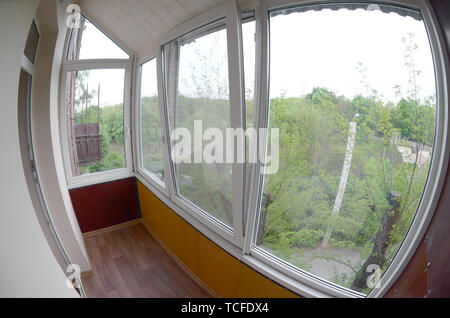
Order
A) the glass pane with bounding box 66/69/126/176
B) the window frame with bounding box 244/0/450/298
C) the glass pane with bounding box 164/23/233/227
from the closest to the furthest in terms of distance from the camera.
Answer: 1. the window frame with bounding box 244/0/450/298
2. the glass pane with bounding box 164/23/233/227
3. the glass pane with bounding box 66/69/126/176

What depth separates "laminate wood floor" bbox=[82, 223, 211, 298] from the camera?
2.63 feet

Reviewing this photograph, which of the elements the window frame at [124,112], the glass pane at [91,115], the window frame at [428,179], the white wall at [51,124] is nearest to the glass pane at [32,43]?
the white wall at [51,124]

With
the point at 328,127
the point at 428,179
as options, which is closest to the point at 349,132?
the point at 328,127

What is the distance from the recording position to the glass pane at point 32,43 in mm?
725

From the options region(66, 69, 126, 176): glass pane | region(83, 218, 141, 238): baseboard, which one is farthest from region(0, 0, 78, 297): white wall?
region(83, 218, 141, 238): baseboard

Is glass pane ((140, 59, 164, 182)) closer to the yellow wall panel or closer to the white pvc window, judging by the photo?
the yellow wall panel

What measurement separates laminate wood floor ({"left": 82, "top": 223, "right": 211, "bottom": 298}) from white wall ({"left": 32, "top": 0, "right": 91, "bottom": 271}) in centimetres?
12

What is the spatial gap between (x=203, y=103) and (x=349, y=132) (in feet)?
2.62

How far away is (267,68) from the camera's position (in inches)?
29.0

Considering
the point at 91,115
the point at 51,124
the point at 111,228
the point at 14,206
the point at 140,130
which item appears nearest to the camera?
the point at 14,206

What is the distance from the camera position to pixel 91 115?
120 centimetres

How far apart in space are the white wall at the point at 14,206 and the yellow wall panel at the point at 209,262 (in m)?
0.78

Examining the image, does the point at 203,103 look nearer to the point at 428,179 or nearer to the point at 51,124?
the point at 51,124

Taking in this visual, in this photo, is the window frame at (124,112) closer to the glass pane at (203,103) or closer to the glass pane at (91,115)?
the glass pane at (91,115)
